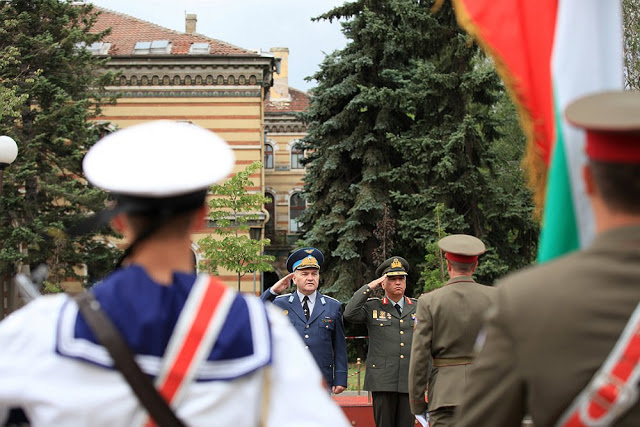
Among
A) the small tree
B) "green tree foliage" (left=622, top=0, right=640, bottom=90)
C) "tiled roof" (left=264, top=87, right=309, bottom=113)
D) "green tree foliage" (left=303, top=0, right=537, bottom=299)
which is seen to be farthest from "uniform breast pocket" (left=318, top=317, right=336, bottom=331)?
"tiled roof" (left=264, top=87, right=309, bottom=113)

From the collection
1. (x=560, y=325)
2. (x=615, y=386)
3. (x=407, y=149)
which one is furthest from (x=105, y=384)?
(x=407, y=149)

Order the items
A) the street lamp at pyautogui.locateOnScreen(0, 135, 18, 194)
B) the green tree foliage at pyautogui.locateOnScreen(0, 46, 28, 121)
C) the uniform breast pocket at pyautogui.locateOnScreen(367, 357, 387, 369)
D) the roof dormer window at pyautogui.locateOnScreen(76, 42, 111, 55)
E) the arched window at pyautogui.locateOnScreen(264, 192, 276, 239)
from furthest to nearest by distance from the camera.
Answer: the arched window at pyautogui.locateOnScreen(264, 192, 276, 239), the roof dormer window at pyautogui.locateOnScreen(76, 42, 111, 55), the green tree foliage at pyautogui.locateOnScreen(0, 46, 28, 121), the street lamp at pyautogui.locateOnScreen(0, 135, 18, 194), the uniform breast pocket at pyautogui.locateOnScreen(367, 357, 387, 369)

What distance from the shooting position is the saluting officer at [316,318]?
9053 millimetres

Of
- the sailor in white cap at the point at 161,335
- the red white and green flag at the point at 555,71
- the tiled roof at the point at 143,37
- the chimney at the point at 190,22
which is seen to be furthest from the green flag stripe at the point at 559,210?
the chimney at the point at 190,22

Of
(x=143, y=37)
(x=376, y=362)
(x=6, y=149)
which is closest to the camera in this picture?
(x=376, y=362)

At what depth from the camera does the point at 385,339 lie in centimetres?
971

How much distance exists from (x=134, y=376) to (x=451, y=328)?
508 cm

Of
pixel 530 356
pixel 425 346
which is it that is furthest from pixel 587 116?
pixel 425 346

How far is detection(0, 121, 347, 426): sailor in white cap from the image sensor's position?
2.26 metres

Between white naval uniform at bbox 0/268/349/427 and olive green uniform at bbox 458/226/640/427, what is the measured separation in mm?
526

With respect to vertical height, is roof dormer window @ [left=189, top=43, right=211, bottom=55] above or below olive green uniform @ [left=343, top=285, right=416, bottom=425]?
above

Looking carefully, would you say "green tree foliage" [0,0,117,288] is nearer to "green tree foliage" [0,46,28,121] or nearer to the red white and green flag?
"green tree foliage" [0,46,28,121]

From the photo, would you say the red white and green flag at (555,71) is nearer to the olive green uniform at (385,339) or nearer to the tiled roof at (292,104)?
the olive green uniform at (385,339)

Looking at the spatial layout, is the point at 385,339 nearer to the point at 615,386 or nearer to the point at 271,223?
the point at 615,386
